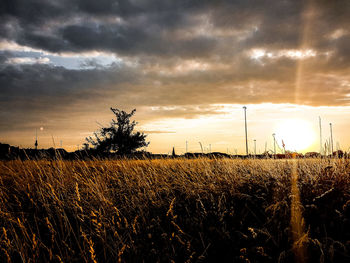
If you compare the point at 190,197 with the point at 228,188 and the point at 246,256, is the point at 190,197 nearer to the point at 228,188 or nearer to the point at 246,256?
the point at 228,188

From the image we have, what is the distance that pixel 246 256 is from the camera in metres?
3.14

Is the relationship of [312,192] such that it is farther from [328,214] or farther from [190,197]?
[190,197]

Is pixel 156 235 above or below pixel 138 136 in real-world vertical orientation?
below

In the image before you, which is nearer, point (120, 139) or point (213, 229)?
point (213, 229)

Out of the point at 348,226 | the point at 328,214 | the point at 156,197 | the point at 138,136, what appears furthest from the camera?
the point at 138,136

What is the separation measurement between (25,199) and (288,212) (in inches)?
233

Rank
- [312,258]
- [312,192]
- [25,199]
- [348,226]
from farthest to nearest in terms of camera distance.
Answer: [25,199], [312,192], [348,226], [312,258]

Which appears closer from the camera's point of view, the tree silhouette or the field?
the field

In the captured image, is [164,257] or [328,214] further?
[328,214]

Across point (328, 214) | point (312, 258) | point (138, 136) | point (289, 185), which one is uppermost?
point (138, 136)

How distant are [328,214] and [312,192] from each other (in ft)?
2.31

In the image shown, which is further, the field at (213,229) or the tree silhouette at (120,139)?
the tree silhouette at (120,139)

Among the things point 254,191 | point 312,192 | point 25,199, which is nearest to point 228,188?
point 254,191

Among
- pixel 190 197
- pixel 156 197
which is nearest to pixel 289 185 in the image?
pixel 190 197
